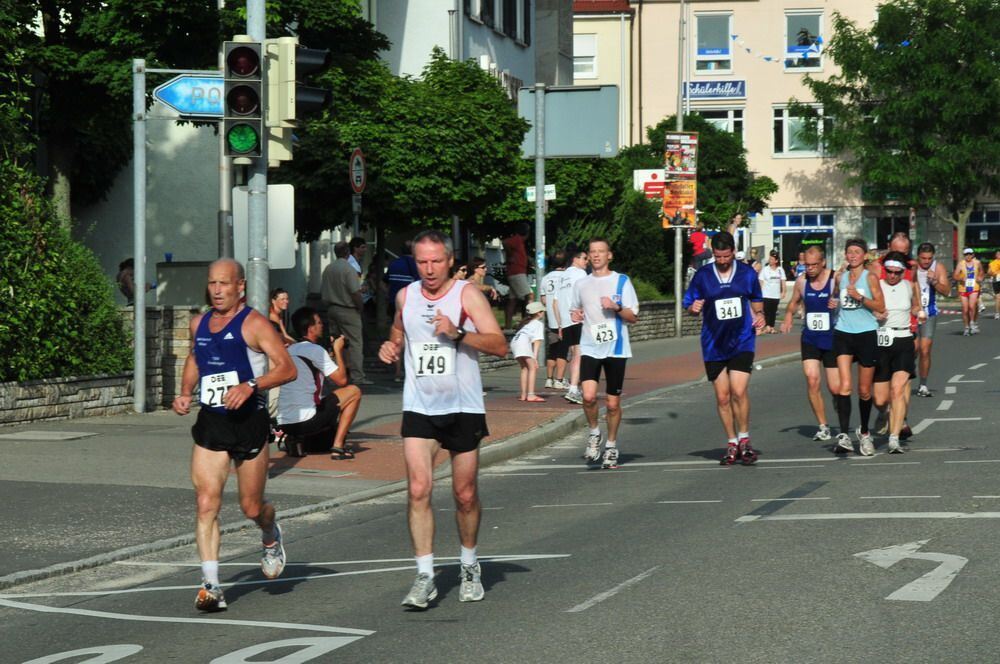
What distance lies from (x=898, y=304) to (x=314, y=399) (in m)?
5.30

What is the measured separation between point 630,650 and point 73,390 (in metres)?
11.6

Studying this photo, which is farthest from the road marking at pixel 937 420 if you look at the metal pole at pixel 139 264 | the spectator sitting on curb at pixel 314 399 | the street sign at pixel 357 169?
the metal pole at pixel 139 264

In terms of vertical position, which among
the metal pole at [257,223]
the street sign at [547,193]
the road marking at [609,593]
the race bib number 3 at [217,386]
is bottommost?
the road marking at [609,593]

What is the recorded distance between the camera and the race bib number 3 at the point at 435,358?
795 centimetres

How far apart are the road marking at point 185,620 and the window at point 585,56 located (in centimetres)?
6316

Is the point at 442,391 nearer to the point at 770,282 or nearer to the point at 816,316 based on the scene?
the point at 816,316

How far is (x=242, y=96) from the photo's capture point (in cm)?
1315

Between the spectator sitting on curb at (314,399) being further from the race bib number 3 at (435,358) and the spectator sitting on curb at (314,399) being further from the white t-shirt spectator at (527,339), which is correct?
the race bib number 3 at (435,358)

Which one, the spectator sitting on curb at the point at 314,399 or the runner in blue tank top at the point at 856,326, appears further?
the runner in blue tank top at the point at 856,326

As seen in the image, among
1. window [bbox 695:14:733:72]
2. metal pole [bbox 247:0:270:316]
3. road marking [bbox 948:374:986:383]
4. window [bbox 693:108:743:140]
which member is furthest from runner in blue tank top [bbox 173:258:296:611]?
window [bbox 695:14:733:72]

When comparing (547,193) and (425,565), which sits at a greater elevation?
(547,193)

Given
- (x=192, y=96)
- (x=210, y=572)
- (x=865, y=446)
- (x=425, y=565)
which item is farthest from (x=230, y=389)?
(x=865, y=446)

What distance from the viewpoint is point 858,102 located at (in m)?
66.1

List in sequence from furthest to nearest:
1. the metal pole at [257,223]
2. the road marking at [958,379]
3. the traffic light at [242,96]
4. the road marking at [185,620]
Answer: the road marking at [958,379] < the metal pole at [257,223] < the traffic light at [242,96] < the road marking at [185,620]
